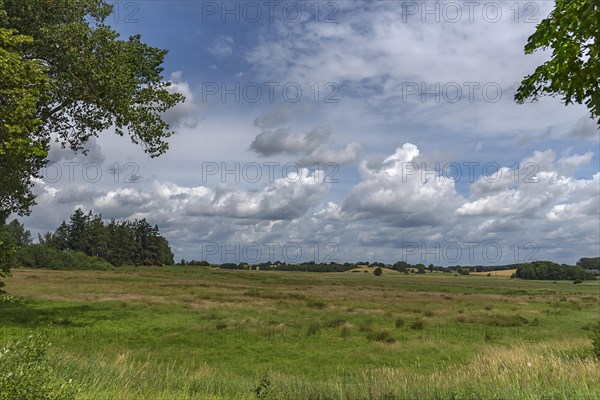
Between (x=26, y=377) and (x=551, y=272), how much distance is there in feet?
707

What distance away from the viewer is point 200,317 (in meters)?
31.7

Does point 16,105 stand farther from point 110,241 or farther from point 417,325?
point 110,241

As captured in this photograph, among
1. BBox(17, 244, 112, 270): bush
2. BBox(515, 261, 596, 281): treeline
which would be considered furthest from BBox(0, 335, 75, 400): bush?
BBox(515, 261, 596, 281): treeline

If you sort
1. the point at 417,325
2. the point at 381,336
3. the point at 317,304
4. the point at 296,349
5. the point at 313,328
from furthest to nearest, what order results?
1. the point at 317,304
2. the point at 417,325
3. the point at 313,328
4. the point at 381,336
5. the point at 296,349

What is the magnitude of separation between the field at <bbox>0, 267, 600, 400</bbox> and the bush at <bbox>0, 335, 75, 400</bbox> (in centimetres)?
153

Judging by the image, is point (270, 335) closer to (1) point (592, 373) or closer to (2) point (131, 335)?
(2) point (131, 335)

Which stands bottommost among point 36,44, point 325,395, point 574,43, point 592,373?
point 325,395

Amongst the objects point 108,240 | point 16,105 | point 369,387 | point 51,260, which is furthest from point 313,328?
point 108,240

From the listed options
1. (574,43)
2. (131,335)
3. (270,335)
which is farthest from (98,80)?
(574,43)

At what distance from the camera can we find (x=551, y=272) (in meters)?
187

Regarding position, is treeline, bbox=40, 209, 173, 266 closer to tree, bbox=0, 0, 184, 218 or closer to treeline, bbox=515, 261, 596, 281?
tree, bbox=0, 0, 184, 218

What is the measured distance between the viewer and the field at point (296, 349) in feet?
34.9

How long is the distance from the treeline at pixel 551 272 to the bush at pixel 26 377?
207 m

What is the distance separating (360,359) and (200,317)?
47.7 ft
